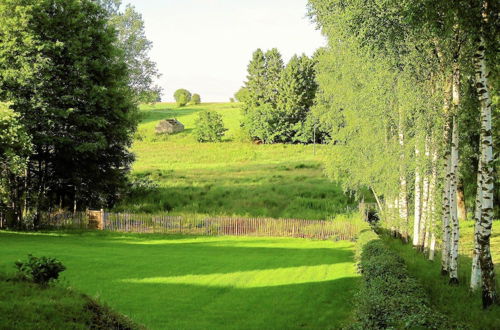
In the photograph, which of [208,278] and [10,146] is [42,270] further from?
[10,146]

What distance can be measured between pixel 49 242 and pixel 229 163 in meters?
37.1

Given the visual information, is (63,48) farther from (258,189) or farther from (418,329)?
A: (418,329)

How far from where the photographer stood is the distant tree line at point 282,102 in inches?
3118

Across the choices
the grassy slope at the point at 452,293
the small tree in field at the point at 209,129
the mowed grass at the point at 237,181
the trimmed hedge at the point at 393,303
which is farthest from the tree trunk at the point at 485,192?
the small tree in field at the point at 209,129

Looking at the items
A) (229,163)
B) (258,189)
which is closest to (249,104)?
(229,163)

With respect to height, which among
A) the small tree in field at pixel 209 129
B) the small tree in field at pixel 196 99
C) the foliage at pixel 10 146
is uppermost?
the small tree in field at pixel 196 99

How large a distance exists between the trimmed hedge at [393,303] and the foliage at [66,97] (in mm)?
25973

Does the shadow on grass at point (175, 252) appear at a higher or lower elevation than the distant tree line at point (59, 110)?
lower

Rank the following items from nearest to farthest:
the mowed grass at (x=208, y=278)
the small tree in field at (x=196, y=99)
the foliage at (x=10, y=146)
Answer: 1. the mowed grass at (x=208, y=278)
2. the foliage at (x=10, y=146)
3. the small tree in field at (x=196, y=99)

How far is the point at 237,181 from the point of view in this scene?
51625 mm

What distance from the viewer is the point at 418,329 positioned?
338 inches

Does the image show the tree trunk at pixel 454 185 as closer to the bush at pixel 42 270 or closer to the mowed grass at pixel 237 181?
the bush at pixel 42 270

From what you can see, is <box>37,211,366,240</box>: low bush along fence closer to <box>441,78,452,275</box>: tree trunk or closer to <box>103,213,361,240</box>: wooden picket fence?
<box>103,213,361,240</box>: wooden picket fence

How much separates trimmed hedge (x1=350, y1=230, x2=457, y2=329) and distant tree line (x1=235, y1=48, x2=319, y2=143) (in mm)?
59865
